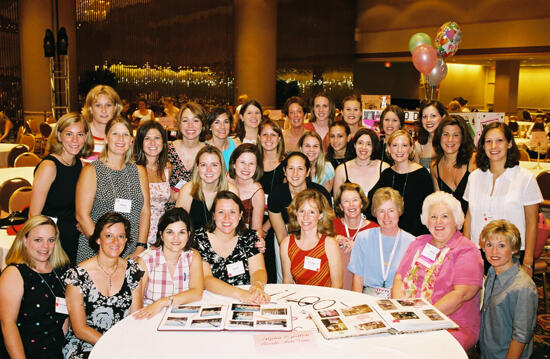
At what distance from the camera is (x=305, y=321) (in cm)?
234

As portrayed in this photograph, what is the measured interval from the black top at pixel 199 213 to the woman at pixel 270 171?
0.59m

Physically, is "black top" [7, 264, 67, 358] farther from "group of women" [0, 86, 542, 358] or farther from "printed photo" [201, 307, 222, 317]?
"printed photo" [201, 307, 222, 317]

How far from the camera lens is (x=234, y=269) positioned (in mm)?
3023

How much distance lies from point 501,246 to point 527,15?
1311 centimetres

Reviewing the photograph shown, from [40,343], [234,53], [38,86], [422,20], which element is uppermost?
[422,20]

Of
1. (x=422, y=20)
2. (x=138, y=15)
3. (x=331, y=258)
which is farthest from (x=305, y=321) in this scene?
(x=422, y=20)

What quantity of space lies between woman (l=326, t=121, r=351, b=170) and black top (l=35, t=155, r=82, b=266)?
2.20 metres

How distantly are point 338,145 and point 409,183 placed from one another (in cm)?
84

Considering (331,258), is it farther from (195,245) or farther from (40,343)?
(40,343)

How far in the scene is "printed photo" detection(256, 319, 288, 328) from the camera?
7.44ft

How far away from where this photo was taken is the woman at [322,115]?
5.30m

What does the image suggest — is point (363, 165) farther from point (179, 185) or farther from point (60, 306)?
point (60, 306)

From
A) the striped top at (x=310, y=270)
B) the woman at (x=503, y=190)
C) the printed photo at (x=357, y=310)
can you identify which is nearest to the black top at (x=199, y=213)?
the striped top at (x=310, y=270)

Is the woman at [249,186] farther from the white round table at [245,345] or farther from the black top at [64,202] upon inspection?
the white round table at [245,345]
